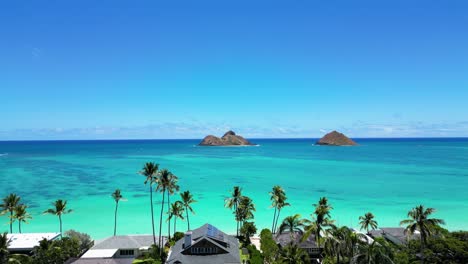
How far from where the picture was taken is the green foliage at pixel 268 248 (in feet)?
132

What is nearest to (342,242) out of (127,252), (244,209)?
(244,209)

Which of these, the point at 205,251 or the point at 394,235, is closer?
the point at 205,251

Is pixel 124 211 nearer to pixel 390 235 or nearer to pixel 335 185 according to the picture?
pixel 390 235

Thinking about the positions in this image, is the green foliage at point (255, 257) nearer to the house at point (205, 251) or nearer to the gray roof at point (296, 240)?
the house at point (205, 251)

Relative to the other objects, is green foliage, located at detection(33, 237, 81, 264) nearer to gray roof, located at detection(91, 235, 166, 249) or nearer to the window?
gray roof, located at detection(91, 235, 166, 249)

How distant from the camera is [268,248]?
42625 millimetres

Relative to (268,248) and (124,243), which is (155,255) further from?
(268,248)

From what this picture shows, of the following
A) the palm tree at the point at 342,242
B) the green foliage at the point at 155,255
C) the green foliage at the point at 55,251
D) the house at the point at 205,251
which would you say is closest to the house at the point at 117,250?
the green foliage at the point at 155,255

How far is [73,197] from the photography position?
85000mm

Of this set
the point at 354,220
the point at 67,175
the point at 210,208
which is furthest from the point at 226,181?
the point at 67,175

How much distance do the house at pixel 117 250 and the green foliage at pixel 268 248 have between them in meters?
16.3

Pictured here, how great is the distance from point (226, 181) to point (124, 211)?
45.2 meters

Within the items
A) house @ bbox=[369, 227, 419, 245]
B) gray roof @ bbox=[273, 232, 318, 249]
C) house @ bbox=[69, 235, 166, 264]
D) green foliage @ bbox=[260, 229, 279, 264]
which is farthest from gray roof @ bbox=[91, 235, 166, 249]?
house @ bbox=[369, 227, 419, 245]

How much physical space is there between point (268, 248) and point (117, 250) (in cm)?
2051
